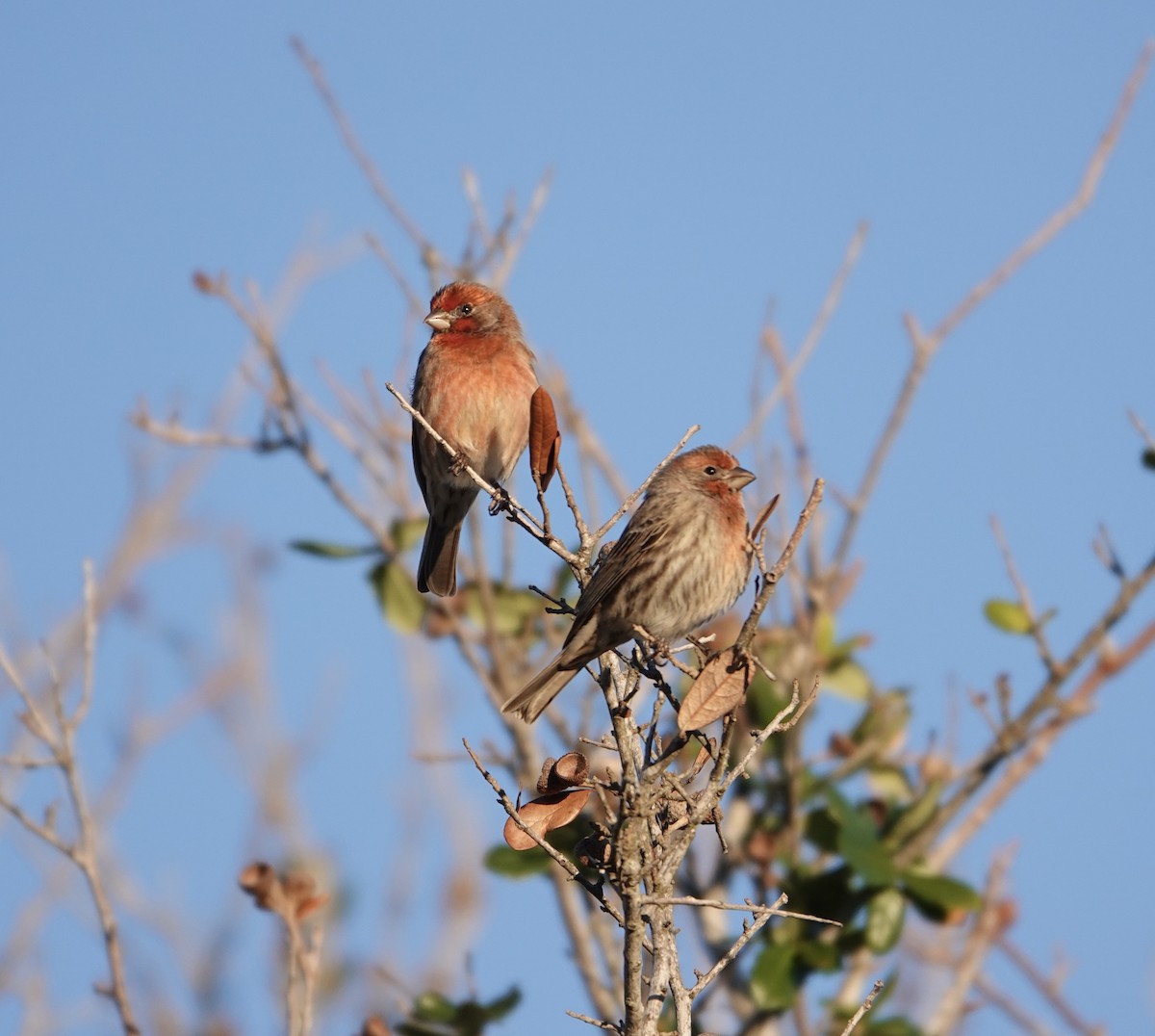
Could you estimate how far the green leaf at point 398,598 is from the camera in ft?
26.1

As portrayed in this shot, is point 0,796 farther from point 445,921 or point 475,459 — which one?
point 445,921

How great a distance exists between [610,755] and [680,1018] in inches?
142

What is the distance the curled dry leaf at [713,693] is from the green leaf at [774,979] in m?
3.03

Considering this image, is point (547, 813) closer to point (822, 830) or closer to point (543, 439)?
point (543, 439)

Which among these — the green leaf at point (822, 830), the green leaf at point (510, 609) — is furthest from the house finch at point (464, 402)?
the green leaf at point (822, 830)

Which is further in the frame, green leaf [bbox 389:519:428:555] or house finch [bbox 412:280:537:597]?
green leaf [bbox 389:519:428:555]

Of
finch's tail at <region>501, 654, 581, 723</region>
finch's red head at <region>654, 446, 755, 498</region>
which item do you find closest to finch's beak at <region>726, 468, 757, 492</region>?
finch's red head at <region>654, 446, 755, 498</region>

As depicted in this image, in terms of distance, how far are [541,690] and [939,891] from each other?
219cm

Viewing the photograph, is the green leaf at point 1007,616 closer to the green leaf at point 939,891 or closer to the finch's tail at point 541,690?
the green leaf at point 939,891

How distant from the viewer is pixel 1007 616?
744 centimetres

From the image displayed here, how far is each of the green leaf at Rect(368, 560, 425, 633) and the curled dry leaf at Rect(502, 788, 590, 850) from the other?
4009 mm

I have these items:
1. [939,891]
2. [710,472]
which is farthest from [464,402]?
[939,891]

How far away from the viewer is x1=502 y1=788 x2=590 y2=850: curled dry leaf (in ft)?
13.0

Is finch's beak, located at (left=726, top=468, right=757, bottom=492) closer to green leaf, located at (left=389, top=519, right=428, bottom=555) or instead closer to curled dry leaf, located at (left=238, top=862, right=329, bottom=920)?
green leaf, located at (left=389, top=519, right=428, bottom=555)
